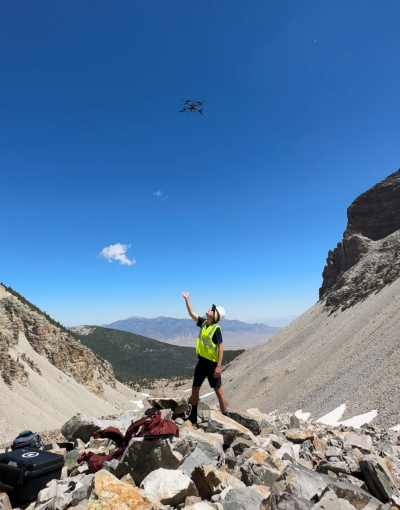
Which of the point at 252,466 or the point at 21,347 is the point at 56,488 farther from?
the point at 21,347

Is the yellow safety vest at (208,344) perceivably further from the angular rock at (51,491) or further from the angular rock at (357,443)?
the angular rock at (51,491)

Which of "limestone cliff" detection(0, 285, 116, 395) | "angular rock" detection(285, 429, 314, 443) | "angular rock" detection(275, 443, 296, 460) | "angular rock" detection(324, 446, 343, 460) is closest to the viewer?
"angular rock" detection(275, 443, 296, 460)

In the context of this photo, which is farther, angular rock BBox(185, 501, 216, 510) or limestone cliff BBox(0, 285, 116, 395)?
limestone cliff BBox(0, 285, 116, 395)

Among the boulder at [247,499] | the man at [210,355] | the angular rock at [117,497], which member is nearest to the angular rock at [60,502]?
the angular rock at [117,497]

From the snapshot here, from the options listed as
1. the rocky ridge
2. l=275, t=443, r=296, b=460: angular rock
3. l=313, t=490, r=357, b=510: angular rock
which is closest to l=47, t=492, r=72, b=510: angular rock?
l=313, t=490, r=357, b=510: angular rock

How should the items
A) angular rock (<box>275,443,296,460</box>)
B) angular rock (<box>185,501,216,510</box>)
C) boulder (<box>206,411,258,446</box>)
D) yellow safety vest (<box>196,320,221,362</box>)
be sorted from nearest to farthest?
angular rock (<box>185,501,216,510</box>), angular rock (<box>275,443,296,460</box>), boulder (<box>206,411,258,446</box>), yellow safety vest (<box>196,320,221,362</box>)

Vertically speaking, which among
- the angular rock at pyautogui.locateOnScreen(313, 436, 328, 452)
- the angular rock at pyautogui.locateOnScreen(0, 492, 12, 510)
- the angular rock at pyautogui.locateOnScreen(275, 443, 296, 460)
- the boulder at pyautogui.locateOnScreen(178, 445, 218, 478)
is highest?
the angular rock at pyautogui.locateOnScreen(0, 492, 12, 510)

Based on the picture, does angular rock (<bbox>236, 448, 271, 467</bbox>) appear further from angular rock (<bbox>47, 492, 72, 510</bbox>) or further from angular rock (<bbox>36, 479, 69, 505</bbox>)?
angular rock (<bbox>36, 479, 69, 505</bbox>)
